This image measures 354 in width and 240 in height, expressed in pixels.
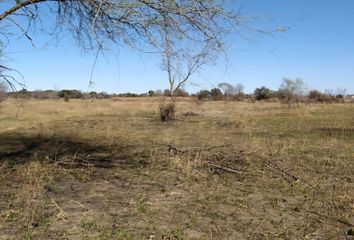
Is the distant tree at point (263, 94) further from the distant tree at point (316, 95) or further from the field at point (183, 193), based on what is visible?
the field at point (183, 193)

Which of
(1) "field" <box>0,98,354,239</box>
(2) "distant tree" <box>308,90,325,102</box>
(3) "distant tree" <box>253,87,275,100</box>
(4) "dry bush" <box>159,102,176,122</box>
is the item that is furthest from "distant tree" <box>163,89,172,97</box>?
(3) "distant tree" <box>253,87,275,100</box>

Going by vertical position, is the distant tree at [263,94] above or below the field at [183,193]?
above

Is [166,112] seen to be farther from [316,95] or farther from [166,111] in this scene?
[316,95]

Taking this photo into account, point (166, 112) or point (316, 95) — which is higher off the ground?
point (316, 95)

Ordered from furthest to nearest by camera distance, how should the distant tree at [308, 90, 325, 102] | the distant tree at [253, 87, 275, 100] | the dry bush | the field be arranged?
the distant tree at [253, 87, 275, 100] < the distant tree at [308, 90, 325, 102] < the dry bush < the field

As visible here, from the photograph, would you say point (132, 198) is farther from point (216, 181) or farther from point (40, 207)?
point (216, 181)

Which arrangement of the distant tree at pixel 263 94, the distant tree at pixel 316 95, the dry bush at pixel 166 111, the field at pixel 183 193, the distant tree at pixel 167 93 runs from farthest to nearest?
the distant tree at pixel 263 94 → the distant tree at pixel 316 95 → the distant tree at pixel 167 93 → the dry bush at pixel 166 111 → the field at pixel 183 193

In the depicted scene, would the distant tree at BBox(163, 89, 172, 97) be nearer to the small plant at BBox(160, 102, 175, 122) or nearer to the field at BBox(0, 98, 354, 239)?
the small plant at BBox(160, 102, 175, 122)

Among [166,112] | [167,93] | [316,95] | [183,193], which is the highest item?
[167,93]

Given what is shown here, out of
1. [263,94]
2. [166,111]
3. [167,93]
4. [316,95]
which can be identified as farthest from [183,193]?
[263,94]

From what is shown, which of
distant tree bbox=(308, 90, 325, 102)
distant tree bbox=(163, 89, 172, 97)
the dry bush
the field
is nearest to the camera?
the field

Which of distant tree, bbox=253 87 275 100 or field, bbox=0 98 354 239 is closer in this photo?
field, bbox=0 98 354 239

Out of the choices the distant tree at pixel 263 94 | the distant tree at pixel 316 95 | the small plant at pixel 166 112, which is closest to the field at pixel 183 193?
the small plant at pixel 166 112

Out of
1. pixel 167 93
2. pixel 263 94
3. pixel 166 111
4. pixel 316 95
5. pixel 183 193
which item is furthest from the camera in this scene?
pixel 263 94
